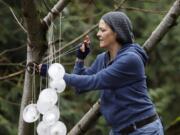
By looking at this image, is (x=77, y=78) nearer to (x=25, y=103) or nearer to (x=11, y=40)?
(x=25, y=103)

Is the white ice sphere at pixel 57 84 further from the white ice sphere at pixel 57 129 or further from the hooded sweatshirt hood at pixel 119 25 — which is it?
the hooded sweatshirt hood at pixel 119 25

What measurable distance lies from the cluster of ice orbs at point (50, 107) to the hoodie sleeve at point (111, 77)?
0.39ft

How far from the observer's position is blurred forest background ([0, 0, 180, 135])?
20.4ft

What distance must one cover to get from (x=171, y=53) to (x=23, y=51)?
329 cm

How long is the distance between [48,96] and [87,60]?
14.8 ft

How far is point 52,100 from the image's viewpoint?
317 centimetres

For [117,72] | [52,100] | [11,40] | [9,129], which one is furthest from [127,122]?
[11,40]

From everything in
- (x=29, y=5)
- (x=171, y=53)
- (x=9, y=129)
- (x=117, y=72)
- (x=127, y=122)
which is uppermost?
(x=171, y=53)

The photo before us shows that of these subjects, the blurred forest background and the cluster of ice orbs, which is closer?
the cluster of ice orbs

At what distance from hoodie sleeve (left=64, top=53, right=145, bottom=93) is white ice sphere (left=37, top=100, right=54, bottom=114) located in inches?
9.1

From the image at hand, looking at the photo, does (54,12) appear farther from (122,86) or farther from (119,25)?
(122,86)

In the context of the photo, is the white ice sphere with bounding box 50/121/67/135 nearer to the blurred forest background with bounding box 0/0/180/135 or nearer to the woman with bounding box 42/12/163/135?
the woman with bounding box 42/12/163/135

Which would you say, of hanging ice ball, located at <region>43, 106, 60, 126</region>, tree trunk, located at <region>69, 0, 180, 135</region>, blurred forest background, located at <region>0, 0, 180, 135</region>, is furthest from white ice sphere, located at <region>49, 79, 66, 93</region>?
blurred forest background, located at <region>0, 0, 180, 135</region>

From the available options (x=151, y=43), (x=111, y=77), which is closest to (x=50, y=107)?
(x=111, y=77)
